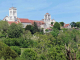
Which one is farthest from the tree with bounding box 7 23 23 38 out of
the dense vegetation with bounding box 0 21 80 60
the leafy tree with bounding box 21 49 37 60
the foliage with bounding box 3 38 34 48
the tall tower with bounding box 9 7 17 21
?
the tall tower with bounding box 9 7 17 21

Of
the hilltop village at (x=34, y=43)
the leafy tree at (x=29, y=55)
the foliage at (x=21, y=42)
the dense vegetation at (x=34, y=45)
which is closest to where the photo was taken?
the hilltop village at (x=34, y=43)

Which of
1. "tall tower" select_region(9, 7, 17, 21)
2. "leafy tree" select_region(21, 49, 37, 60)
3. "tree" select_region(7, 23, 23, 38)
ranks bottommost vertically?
"leafy tree" select_region(21, 49, 37, 60)

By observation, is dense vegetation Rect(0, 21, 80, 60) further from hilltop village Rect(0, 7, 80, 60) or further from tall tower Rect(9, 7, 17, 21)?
tall tower Rect(9, 7, 17, 21)

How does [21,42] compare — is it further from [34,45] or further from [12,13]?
[12,13]

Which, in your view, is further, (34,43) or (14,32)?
(14,32)

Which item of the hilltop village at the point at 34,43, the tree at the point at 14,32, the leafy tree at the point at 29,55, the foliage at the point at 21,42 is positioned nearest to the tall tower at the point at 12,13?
the hilltop village at the point at 34,43

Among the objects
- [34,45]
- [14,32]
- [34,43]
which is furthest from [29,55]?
[14,32]

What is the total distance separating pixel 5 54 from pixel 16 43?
1870 centimetres

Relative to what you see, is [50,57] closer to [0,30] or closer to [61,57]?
[61,57]

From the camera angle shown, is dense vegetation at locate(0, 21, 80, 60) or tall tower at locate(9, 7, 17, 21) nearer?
dense vegetation at locate(0, 21, 80, 60)

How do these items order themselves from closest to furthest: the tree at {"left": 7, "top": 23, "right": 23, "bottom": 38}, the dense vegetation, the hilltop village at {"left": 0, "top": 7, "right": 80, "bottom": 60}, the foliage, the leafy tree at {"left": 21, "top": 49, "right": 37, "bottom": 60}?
the hilltop village at {"left": 0, "top": 7, "right": 80, "bottom": 60}
the dense vegetation
the leafy tree at {"left": 21, "top": 49, "right": 37, "bottom": 60}
the foliage
the tree at {"left": 7, "top": 23, "right": 23, "bottom": 38}

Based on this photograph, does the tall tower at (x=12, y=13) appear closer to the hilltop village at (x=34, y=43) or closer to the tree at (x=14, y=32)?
the hilltop village at (x=34, y=43)

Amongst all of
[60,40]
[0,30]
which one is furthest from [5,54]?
[0,30]

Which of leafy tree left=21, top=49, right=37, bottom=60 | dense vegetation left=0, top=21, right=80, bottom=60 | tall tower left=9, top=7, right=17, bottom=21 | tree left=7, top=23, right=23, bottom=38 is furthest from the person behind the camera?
tall tower left=9, top=7, right=17, bottom=21
